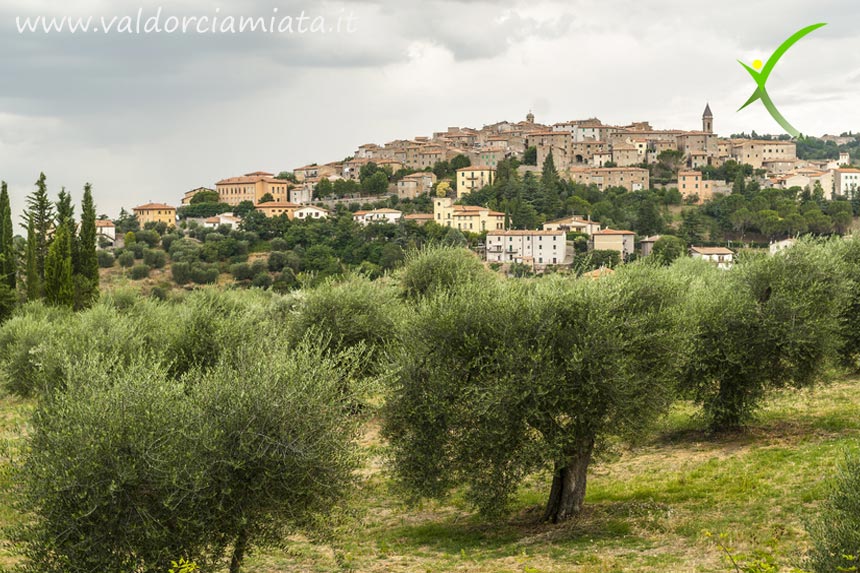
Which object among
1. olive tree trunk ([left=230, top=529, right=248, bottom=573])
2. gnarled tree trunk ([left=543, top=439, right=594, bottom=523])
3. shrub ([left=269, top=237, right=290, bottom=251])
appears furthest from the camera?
shrub ([left=269, top=237, right=290, bottom=251])

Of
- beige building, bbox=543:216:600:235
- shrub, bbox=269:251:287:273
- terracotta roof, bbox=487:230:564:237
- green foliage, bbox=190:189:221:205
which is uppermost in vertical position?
green foliage, bbox=190:189:221:205

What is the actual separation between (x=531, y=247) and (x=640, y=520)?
88915 mm

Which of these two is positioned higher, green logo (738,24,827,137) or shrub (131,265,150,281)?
green logo (738,24,827,137)

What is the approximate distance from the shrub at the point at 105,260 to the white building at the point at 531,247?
44.6 meters

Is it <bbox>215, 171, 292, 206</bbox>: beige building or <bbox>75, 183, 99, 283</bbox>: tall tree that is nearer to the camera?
<bbox>75, 183, 99, 283</bbox>: tall tree

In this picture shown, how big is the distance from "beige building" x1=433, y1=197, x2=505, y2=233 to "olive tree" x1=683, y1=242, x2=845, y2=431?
3543 inches

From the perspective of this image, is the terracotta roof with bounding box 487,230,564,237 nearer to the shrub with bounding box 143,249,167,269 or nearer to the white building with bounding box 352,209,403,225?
the white building with bounding box 352,209,403,225

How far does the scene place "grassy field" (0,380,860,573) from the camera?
12492 mm

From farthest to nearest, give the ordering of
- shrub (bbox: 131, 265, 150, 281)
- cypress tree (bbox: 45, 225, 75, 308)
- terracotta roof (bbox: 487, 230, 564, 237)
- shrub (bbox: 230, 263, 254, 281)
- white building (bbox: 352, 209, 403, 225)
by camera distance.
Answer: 1. white building (bbox: 352, 209, 403, 225)
2. terracotta roof (bbox: 487, 230, 564, 237)
3. shrub (bbox: 230, 263, 254, 281)
4. shrub (bbox: 131, 265, 150, 281)
5. cypress tree (bbox: 45, 225, 75, 308)

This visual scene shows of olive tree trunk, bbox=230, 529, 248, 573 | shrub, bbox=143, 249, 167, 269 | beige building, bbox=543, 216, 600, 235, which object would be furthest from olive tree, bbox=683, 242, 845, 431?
beige building, bbox=543, 216, 600, 235

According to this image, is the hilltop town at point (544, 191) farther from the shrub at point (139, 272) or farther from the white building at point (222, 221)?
the shrub at point (139, 272)

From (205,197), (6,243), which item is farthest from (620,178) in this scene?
(6,243)

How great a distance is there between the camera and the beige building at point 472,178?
425 feet

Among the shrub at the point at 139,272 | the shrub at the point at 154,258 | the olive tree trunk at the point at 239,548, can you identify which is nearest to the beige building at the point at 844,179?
the shrub at the point at 154,258
